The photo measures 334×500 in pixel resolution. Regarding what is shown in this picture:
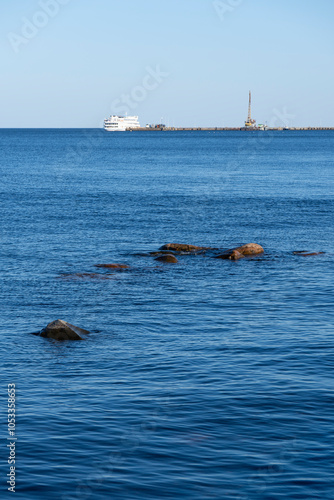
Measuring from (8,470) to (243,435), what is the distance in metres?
6.64

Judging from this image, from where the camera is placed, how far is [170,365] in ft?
87.3

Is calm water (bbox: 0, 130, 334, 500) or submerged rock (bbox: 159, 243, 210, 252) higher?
submerged rock (bbox: 159, 243, 210, 252)

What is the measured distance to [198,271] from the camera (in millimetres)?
44625

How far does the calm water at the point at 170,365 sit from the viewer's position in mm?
18531

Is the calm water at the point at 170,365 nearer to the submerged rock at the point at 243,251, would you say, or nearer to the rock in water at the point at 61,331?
the rock in water at the point at 61,331

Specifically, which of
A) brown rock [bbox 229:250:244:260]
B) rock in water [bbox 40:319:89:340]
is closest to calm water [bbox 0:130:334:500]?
rock in water [bbox 40:319:89:340]

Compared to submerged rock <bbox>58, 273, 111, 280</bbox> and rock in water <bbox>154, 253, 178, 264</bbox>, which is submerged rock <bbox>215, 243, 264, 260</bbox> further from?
submerged rock <bbox>58, 273, 111, 280</bbox>

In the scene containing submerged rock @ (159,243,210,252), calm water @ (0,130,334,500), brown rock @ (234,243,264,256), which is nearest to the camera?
calm water @ (0,130,334,500)

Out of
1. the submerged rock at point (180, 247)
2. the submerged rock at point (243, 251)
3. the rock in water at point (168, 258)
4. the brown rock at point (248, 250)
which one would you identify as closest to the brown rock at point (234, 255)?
the submerged rock at point (243, 251)

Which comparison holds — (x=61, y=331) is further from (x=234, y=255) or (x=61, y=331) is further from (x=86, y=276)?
(x=234, y=255)

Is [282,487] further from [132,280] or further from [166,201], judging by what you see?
[166,201]

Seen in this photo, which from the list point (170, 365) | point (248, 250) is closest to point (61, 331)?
point (170, 365)

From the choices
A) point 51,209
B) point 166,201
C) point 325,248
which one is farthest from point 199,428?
point 166,201

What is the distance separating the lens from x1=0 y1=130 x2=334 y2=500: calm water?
18.5 metres
